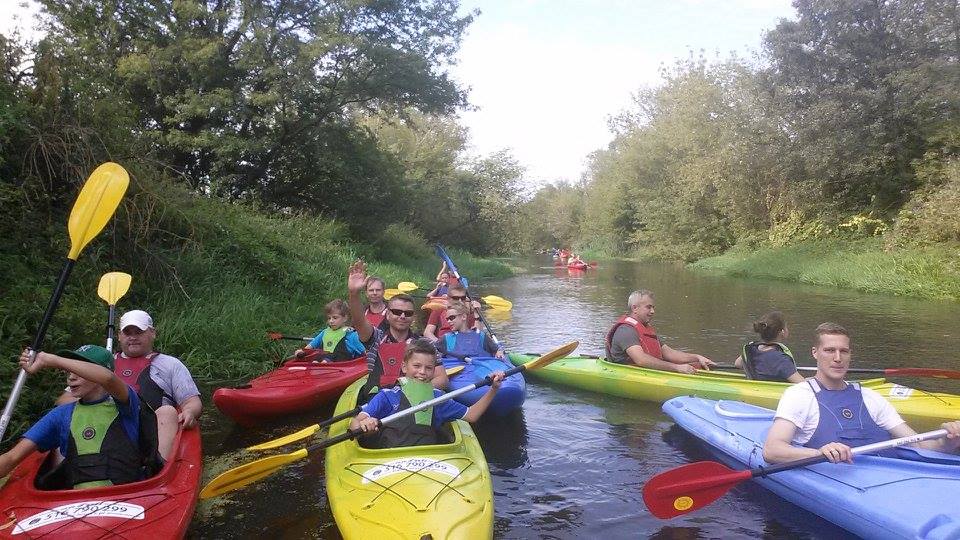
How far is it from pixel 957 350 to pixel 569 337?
4.99 meters

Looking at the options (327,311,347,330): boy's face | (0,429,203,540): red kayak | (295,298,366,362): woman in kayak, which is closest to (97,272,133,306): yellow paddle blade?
(295,298,366,362): woman in kayak

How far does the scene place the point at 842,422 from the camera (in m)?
3.53

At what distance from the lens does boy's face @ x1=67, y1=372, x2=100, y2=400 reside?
306 cm

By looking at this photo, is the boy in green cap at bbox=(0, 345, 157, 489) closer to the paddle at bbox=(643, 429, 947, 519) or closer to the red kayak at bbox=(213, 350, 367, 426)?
the red kayak at bbox=(213, 350, 367, 426)

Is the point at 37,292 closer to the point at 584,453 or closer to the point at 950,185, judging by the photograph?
the point at 584,453

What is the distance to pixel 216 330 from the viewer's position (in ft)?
23.2

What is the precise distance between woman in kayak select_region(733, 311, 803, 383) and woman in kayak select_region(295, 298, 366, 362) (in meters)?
3.59

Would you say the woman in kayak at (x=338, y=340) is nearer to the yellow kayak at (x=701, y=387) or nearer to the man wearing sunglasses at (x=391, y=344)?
the man wearing sunglasses at (x=391, y=344)

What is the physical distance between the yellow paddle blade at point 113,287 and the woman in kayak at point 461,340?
2705 mm

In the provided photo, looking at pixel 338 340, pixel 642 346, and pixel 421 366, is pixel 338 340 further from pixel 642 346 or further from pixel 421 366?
pixel 642 346

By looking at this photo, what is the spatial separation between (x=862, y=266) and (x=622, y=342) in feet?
41.2

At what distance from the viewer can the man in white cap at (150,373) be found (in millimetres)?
4078

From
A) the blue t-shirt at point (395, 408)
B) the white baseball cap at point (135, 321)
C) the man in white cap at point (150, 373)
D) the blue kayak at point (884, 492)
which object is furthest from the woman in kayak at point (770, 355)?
the white baseball cap at point (135, 321)

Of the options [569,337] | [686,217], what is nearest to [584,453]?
[569,337]
